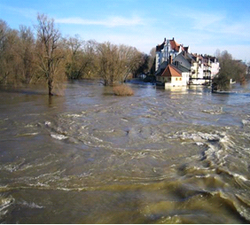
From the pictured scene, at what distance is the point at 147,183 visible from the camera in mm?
7828

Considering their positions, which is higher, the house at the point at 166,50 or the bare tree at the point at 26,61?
the house at the point at 166,50

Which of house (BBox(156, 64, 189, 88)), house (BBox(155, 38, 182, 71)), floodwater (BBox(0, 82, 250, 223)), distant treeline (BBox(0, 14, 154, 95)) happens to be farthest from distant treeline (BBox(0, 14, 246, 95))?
house (BBox(155, 38, 182, 71))

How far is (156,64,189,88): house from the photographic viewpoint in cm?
5306

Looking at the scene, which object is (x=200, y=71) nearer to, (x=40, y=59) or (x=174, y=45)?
(x=174, y=45)

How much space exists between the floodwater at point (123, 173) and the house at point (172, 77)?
3826 cm

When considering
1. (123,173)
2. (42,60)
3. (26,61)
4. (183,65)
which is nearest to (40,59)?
(42,60)

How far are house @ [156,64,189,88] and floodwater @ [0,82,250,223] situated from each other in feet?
126

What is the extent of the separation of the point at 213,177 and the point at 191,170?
79 cm

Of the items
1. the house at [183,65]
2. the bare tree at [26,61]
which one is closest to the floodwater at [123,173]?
the bare tree at [26,61]

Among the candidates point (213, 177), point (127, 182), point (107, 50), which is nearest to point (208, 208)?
point (213, 177)

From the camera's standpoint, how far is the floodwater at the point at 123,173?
6.29m

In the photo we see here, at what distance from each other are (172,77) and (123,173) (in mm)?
46699

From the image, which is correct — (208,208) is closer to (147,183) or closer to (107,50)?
(147,183)

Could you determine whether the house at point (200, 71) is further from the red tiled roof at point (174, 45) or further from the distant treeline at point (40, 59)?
the distant treeline at point (40, 59)
